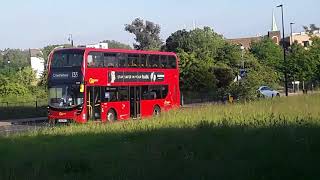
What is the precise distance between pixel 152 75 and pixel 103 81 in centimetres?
487

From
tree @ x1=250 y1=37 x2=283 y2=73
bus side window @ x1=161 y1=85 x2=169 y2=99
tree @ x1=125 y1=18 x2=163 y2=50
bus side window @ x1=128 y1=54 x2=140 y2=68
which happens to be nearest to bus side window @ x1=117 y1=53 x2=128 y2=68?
bus side window @ x1=128 y1=54 x2=140 y2=68

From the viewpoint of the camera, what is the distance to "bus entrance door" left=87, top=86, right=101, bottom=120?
29111mm

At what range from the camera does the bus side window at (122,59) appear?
31.5 metres

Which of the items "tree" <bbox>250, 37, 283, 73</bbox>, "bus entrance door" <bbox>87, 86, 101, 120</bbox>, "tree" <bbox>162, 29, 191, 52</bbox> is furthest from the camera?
"tree" <bbox>162, 29, 191, 52</bbox>

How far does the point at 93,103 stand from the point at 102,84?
1.17m

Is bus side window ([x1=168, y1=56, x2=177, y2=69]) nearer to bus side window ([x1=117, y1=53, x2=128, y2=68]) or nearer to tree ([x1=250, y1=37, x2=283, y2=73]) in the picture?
bus side window ([x1=117, y1=53, x2=128, y2=68])

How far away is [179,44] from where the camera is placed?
8544cm

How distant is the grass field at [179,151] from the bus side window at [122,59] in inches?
574

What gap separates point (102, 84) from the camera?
29828 millimetres

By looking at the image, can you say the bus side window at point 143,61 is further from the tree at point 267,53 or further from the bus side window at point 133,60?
the tree at point 267,53

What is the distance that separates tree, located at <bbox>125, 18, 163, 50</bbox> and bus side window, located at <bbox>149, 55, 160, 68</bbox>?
6345 cm

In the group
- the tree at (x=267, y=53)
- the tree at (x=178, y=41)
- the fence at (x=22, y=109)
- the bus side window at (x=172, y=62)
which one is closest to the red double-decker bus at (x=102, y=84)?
the bus side window at (x=172, y=62)

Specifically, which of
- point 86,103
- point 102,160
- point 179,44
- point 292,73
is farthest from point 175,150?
point 179,44

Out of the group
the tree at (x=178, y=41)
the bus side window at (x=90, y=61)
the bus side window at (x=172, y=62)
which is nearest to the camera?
the bus side window at (x=90, y=61)
